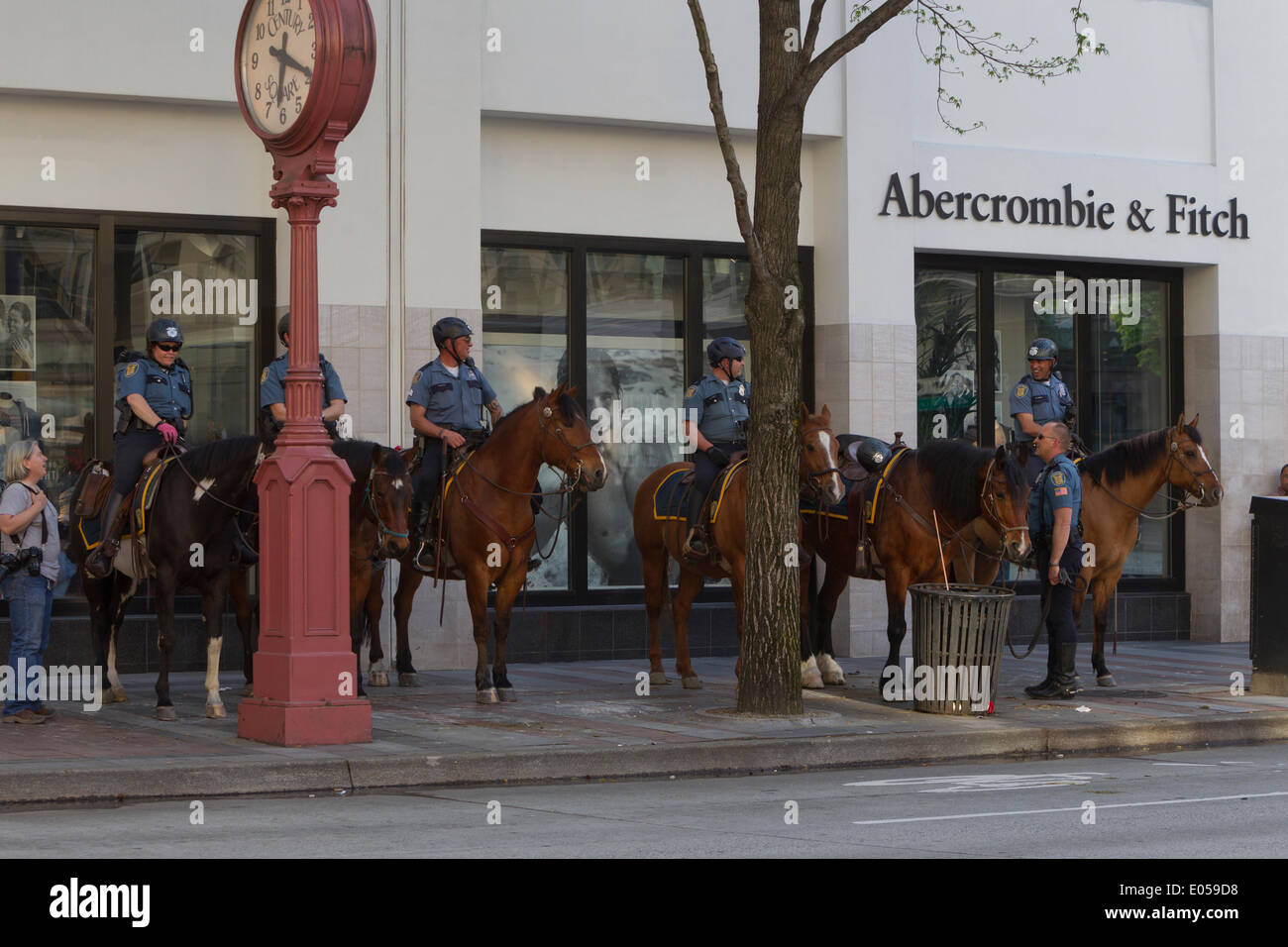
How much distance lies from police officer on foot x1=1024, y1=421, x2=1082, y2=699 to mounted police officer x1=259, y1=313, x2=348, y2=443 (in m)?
6.05

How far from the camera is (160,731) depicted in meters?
12.7

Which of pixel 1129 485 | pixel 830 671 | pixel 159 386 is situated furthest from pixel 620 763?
pixel 1129 485

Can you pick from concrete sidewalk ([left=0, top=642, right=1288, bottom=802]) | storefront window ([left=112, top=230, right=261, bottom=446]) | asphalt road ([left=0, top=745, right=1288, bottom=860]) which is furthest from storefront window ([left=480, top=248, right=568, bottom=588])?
asphalt road ([left=0, top=745, right=1288, bottom=860])

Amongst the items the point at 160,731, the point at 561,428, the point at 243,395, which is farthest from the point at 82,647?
the point at 561,428

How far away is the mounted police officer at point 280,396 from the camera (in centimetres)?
1384

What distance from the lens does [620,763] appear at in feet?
39.7

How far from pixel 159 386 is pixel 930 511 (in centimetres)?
638

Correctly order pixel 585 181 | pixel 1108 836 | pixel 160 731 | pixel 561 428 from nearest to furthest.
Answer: pixel 1108 836 → pixel 160 731 → pixel 561 428 → pixel 585 181

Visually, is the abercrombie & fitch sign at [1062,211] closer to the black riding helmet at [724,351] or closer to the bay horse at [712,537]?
the black riding helmet at [724,351]

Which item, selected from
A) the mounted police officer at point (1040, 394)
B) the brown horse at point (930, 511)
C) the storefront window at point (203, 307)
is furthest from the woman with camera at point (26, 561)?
the mounted police officer at point (1040, 394)

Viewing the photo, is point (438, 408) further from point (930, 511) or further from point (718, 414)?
point (930, 511)

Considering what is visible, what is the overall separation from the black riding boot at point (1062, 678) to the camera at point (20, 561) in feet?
27.4
